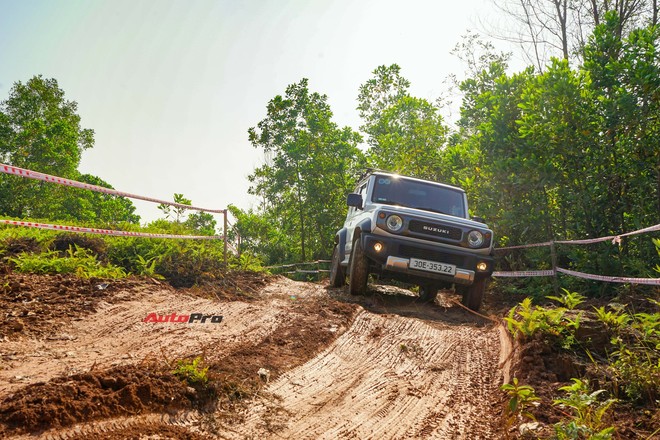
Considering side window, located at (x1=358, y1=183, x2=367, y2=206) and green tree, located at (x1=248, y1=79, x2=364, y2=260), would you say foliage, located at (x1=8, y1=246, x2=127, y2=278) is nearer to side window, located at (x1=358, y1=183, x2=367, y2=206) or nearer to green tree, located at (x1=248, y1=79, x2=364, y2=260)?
side window, located at (x1=358, y1=183, x2=367, y2=206)

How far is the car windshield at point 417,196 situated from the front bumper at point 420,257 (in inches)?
44.3

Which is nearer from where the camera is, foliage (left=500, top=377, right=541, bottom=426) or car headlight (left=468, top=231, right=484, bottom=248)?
foliage (left=500, top=377, right=541, bottom=426)

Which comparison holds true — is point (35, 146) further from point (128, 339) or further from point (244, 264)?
point (128, 339)

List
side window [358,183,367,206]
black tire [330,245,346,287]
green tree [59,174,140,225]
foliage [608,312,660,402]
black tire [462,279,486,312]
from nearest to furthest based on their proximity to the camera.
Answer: foliage [608,312,660,402], black tire [462,279,486,312], side window [358,183,367,206], black tire [330,245,346,287], green tree [59,174,140,225]

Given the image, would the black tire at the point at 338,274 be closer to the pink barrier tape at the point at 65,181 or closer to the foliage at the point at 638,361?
the pink barrier tape at the point at 65,181

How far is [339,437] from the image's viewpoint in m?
3.24

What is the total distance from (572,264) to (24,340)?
794 centimetres

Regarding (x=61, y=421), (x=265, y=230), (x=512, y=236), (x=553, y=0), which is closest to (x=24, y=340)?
(x=61, y=421)

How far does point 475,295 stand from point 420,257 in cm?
113

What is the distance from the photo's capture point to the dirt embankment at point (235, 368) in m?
3.08

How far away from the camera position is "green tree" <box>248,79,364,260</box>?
24469 millimetres

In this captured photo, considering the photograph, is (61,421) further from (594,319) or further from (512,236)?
(512,236)

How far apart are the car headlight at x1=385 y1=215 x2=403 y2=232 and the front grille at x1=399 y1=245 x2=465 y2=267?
27 centimetres

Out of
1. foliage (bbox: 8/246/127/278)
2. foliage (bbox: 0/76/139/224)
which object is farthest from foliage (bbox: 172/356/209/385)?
foliage (bbox: 0/76/139/224)
